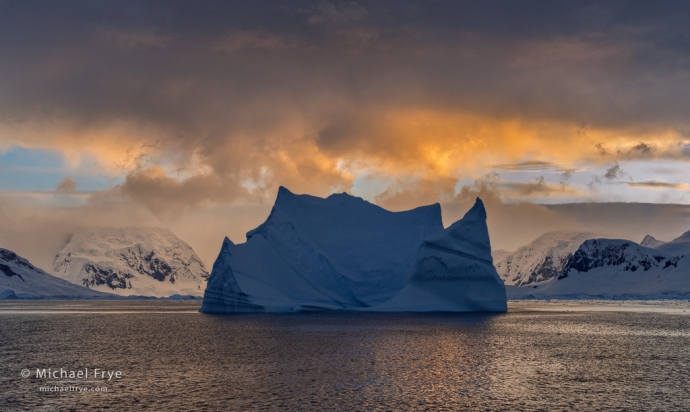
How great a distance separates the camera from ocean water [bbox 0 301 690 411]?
24.4 meters

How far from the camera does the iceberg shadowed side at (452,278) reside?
6812 cm

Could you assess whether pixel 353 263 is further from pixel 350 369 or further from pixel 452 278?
pixel 350 369

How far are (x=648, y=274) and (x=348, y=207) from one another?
5235 inches

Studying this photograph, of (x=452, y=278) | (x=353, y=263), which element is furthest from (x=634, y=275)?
(x=452, y=278)

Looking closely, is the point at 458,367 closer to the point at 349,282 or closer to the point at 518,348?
the point at 518,348

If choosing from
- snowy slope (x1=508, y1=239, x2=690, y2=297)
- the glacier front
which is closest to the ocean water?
the glacier front

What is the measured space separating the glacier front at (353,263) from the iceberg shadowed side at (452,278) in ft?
0.34

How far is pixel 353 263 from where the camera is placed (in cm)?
7788

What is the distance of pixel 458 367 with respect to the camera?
3369 centimetres

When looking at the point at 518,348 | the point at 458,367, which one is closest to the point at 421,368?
the point at 458,367

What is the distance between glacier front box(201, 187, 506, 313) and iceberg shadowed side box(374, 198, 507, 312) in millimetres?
103

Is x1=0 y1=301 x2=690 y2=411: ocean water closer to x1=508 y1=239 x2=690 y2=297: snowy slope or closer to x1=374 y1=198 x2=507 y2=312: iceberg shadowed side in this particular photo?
x1=374 y1=198 x2=507 y2=312: iceberg shadowed side

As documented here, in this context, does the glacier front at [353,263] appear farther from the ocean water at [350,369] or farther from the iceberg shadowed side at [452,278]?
the ocean water at [350,369]

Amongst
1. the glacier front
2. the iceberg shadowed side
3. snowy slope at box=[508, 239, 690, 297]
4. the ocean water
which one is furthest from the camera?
snowy slope at box=[508, 239, 690, 297]
